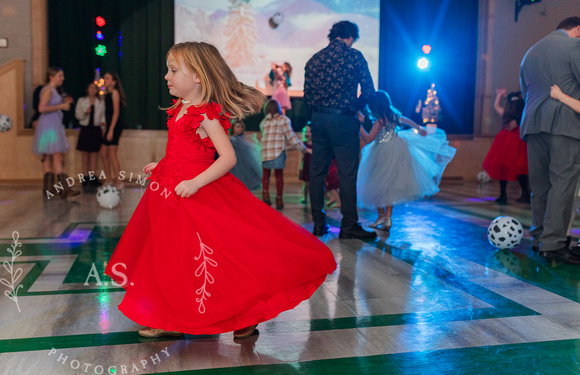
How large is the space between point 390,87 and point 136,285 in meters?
10.0

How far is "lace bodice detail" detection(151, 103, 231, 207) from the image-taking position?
2.36 metres

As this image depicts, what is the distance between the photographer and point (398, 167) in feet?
16.9

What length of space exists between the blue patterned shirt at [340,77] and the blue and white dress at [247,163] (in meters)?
2.28

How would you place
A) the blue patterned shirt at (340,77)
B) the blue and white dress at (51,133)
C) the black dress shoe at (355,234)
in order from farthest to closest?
the blue and white dress at (51,133)
the black dress shoe at (355,234)
the blue patterned shirt at (340,77)

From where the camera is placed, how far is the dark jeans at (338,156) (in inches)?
187

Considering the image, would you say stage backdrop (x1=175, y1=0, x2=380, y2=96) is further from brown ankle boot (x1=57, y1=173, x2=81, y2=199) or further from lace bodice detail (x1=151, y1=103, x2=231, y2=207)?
lace bodice detail (x1=151, y1=103, x2=231, y2=207)

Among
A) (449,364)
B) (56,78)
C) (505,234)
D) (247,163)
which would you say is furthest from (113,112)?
(449,364)

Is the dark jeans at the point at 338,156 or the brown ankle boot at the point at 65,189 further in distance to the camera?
the brown ankle boot at the point at 65,189

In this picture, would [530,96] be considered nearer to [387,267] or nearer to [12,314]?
[387,267]

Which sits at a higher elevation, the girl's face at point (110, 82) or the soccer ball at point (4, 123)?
the girl's face at point (110, 82)

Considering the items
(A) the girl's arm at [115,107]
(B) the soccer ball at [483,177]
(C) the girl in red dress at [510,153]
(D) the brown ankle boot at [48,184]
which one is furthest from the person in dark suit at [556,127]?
(B) the soccer ball at [483,177]

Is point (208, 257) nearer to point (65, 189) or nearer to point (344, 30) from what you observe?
point (344, 30)

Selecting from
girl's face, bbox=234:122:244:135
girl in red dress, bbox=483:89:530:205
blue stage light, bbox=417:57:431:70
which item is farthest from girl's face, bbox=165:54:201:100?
blue stage light, bbox=417:57:431:70

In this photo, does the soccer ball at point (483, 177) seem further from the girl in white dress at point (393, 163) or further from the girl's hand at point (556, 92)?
the girl's hand at point (556, 92)
